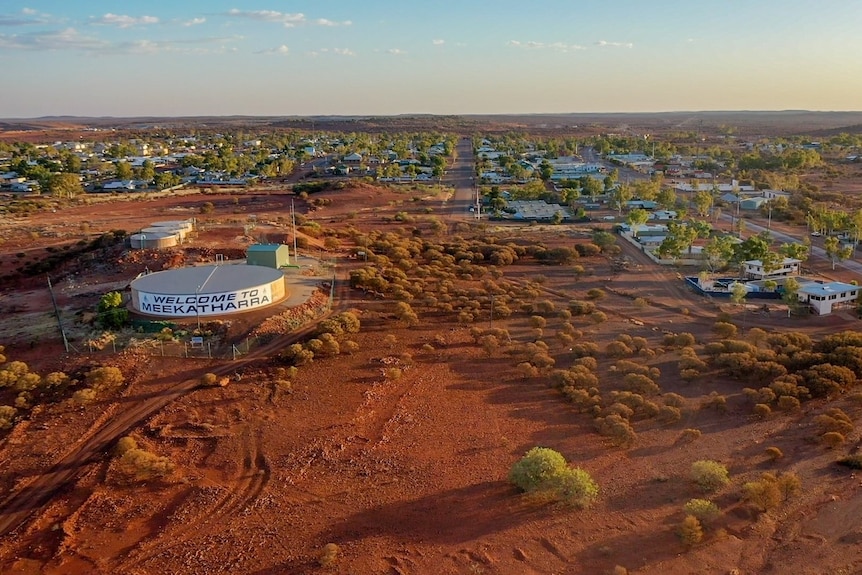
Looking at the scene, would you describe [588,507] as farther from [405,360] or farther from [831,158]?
[831,158]

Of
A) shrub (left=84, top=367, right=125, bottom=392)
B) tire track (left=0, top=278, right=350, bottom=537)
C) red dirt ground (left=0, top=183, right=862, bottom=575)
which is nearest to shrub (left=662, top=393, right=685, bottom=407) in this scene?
red dirt ground (left=0, top=183, right=862, bottom=575)

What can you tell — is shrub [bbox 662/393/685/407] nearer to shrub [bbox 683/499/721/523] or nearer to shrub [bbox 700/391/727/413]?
shrub [bbox 700/391/727/413]

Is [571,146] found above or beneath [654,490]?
above

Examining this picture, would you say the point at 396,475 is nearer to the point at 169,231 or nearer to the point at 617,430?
the point at 617,430

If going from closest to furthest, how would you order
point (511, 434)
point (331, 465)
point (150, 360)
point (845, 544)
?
point (845, 544)
point (331, 465)
point (511, 434)
point (150, 360)

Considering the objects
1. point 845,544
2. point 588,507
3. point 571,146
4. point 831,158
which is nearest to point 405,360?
point 588,507

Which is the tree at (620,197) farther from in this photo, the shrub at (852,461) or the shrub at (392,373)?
the shrub at (852,461)

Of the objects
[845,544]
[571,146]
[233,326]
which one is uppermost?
[571,146]

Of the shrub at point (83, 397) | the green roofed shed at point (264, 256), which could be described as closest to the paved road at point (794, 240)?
the green roofed shed at point (264, 256)
